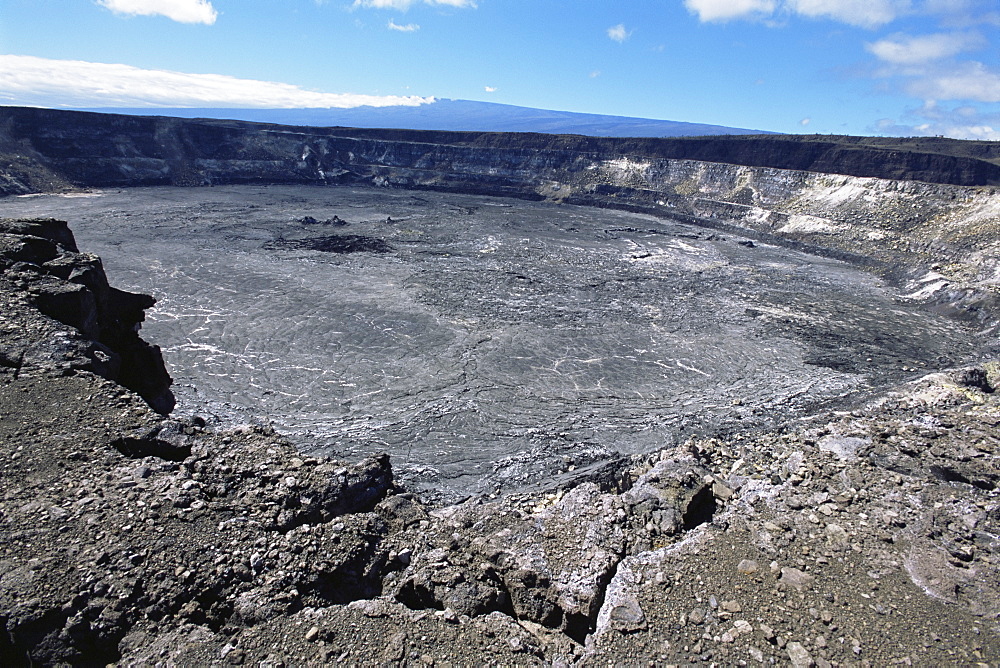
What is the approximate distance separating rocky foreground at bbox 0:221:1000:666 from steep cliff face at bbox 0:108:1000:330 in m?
25.3

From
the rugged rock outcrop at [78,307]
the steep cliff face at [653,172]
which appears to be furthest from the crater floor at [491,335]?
the steep cliff face at [653,172]

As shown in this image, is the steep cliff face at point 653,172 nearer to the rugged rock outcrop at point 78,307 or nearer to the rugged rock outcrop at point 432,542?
the rugged rock outcrop at point 432,542

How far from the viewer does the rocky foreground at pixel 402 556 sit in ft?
21.7

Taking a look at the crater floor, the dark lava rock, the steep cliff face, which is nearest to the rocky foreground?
the crater floor

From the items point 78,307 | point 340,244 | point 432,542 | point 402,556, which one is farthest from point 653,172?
point 402,556

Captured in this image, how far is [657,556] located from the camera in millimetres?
9594

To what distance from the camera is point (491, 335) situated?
2409 centimetres

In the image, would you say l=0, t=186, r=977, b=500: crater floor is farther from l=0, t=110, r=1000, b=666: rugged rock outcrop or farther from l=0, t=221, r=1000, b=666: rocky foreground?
l=0, t=221, r=1000, b=666: rocky foreground

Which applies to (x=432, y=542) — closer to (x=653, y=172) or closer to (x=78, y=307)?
(x=78, y=307)

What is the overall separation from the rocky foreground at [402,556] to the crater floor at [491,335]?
15.3 ft

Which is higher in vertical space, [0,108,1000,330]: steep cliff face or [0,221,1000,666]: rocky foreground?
[0,108,1000,330]: steep cliff face

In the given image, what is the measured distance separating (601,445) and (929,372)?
1564 centimetres

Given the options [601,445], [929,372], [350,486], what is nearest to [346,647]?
[350,486]

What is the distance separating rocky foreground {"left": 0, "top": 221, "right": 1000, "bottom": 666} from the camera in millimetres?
6625
